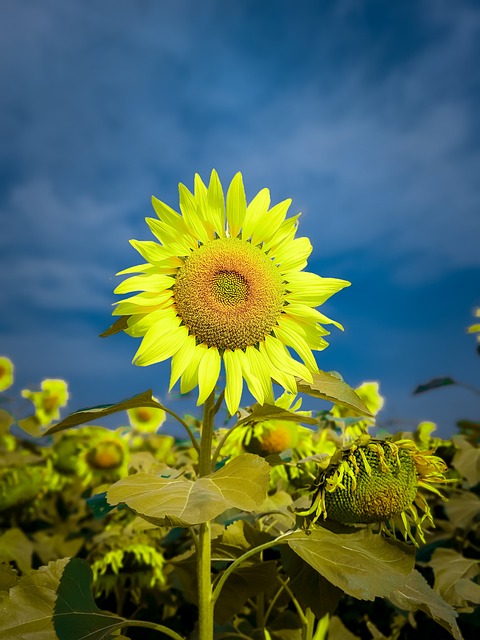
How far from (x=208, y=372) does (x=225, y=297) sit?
0.18 metres

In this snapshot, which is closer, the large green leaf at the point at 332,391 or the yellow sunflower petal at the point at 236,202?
the large green leaf at the point at 332,391

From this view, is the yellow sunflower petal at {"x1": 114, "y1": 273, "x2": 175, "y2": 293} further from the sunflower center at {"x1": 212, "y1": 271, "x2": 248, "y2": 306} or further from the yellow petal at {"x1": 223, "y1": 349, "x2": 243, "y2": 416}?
the yellow petal at {"x1": 223, "y1": 349, "x2": 243, "y2": 416}

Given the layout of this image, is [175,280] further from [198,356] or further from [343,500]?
[343,500]

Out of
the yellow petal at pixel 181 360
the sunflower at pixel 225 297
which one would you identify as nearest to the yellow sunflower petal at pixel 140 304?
the sunflower at pixel 225 297

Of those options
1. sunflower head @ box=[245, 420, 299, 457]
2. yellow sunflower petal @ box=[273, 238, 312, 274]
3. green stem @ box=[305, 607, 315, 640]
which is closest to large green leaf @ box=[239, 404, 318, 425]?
yellow sunflower petal @ box=[273, 238, 312, 274]

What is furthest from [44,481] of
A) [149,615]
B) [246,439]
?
[246,439]

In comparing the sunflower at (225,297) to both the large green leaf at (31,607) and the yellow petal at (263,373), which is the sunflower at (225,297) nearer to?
the yellow petal at (263,373)

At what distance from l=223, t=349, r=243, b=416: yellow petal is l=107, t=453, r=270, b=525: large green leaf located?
4.7 inches

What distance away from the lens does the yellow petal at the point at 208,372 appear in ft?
4.38

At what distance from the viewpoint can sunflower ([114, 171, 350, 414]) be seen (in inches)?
54.3

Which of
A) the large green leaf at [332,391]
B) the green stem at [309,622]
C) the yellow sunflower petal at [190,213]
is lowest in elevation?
the green stem at [309,622]

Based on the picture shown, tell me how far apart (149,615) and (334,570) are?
67.5 inches

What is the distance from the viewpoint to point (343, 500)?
1413 millimetres

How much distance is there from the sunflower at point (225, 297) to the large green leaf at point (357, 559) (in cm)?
33
